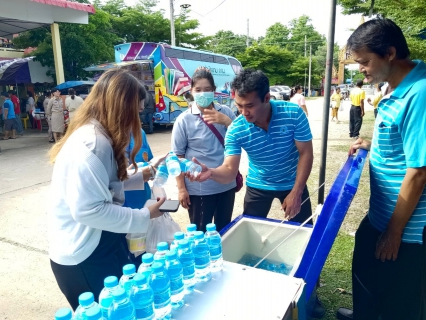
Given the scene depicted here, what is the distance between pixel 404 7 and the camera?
19.7 ft

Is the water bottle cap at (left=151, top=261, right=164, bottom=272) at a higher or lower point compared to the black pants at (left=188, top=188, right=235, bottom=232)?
higher

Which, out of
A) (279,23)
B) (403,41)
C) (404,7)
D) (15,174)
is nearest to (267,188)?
(403,41)

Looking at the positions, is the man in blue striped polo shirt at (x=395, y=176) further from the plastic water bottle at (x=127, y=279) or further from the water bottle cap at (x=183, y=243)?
the plastic water bottle at (x=127, y=279)

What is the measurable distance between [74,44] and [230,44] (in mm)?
31550

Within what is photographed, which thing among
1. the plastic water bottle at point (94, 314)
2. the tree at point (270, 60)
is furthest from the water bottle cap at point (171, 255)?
the tree at point (270, 60)

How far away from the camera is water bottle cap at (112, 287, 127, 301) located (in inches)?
39.1

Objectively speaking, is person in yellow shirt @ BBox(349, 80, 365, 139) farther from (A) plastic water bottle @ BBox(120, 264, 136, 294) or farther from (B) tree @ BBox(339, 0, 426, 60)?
(A) plastic water bottle @ BBox(120, 264, 136, 294)

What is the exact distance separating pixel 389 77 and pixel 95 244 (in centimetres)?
165

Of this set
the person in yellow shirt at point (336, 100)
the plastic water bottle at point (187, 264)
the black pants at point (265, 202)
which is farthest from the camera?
the person in yellow shirt at point (336, 100)

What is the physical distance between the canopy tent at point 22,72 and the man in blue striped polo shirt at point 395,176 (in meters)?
16.2

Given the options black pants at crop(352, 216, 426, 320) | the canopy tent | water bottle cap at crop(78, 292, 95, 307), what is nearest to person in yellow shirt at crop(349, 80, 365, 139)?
black pants at crop(352, 216, 426, 320)

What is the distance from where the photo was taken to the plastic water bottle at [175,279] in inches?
48.6

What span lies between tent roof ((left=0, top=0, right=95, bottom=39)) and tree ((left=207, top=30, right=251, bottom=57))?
31.5 meters

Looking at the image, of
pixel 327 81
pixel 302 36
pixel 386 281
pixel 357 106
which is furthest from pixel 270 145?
pixel 302 36
